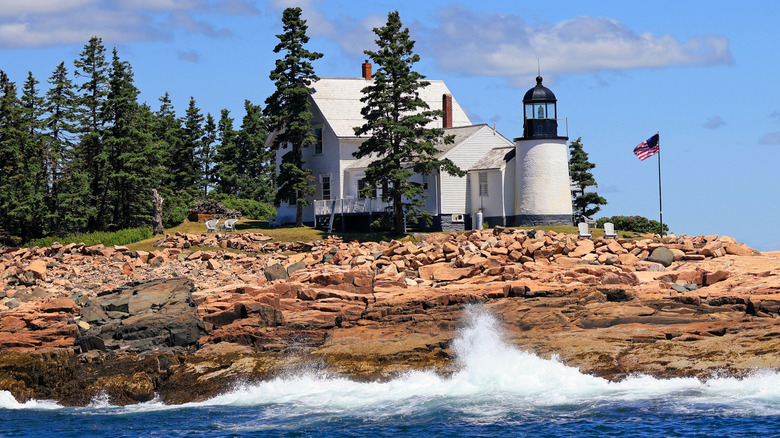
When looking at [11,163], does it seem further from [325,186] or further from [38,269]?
[38,269]

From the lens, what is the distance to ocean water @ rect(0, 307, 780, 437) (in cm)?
1591

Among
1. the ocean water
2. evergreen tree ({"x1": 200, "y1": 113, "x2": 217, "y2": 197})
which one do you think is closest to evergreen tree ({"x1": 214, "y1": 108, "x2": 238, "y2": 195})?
evergreen tree ({"x1": 200, "y1": 113, "x2": 217, "y2": 197})

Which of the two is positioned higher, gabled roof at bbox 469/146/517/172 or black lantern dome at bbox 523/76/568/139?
black lantern dome at bbox 523/76/568/139

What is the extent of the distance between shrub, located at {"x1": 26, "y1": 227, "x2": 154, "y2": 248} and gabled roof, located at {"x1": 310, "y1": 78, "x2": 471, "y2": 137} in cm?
1108

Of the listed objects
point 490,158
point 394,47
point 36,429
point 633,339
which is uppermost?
point 394,47

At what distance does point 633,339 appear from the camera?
19547 millimetres

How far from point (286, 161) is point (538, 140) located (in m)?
13.3

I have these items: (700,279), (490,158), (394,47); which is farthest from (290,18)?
(700,279)

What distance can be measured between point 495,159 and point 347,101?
9.55 metres

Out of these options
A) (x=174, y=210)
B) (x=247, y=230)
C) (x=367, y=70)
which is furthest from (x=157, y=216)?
(x=367, y=70)

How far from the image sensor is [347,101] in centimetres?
5088

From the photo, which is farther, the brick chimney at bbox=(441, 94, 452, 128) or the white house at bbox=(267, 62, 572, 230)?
the brick chimney at bbox=(441, 94, 452, 128)

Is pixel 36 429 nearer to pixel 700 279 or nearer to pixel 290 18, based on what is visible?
pixel 700 279

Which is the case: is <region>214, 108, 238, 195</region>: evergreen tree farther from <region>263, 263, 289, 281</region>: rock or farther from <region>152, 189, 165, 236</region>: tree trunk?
<region>263, 263, 289, 281</region>: rock
